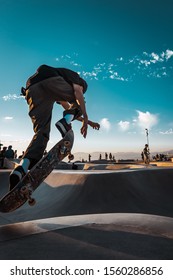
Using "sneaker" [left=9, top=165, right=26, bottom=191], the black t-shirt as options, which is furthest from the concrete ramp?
the black t-shirt

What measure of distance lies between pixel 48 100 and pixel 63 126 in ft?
1.49

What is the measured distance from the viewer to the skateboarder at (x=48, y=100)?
282cm

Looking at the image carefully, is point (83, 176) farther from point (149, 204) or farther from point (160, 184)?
point (160, 184)

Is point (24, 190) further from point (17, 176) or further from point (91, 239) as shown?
point (91, 239)

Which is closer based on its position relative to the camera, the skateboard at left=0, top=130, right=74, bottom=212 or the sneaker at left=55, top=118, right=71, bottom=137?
the skateboard at left=0, top=130, right=74, bottom=212

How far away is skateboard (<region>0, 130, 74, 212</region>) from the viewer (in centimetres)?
251

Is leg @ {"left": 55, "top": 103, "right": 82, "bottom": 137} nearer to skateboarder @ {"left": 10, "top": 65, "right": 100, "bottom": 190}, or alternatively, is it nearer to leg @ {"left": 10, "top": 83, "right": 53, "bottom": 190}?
skateboarder @ {"left": 10, "top": 65, "right": 100, "bottom": 190}

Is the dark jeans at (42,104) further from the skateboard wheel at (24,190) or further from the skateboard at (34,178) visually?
the skateboard wheel at (24,190)

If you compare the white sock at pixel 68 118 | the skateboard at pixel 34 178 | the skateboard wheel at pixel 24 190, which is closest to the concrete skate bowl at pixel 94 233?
the skateboard at pixel 34 178

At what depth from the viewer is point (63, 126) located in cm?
283

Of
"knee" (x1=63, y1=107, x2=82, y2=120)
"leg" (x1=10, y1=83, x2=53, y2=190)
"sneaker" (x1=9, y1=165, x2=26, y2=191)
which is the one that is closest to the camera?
"sneaker" (x1=9, y1=165, x2=26, y2=191)
